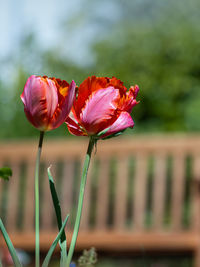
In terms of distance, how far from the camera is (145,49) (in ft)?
26.7

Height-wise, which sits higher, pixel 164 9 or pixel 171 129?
pixel 164 9

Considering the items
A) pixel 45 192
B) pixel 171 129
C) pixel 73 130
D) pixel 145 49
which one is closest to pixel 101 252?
pixel 45 192

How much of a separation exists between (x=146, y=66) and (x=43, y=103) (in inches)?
288

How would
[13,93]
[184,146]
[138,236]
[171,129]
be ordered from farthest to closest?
[13,93]
[171,129]
[184,146]
[138,236]

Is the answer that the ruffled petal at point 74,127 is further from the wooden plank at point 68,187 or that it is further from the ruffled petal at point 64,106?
the wooden plank at point 68,187

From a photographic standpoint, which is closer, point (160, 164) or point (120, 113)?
point (120, 113)

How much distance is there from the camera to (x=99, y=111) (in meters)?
0.59

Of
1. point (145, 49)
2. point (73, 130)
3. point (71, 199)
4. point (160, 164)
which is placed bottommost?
point (71, 199)

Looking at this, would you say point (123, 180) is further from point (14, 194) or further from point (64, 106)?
point (64, 106)

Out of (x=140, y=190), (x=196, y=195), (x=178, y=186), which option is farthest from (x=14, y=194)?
(x=196, y=195)

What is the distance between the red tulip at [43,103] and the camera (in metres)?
0.58

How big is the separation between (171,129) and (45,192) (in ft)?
9.96

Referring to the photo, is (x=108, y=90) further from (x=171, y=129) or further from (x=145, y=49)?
(x=145, y=49)

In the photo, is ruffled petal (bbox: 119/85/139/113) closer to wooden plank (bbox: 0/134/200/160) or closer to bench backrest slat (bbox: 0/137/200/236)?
bench backrest slat (bbox: 0/137/200/236)
